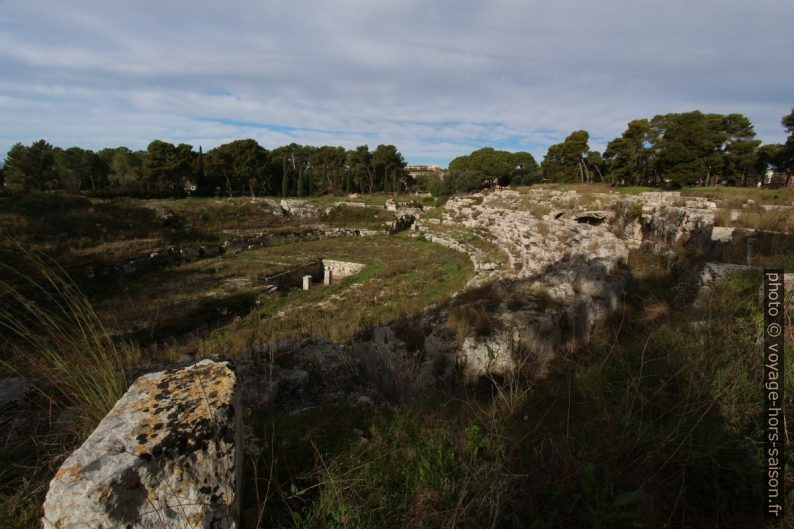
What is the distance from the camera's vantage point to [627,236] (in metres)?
13.5

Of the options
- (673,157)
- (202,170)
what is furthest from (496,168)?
(202,170)

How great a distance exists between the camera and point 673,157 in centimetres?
2739

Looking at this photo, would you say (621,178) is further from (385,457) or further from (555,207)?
(385,457)

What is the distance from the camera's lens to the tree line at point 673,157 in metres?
27.5

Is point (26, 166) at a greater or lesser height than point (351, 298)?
greater

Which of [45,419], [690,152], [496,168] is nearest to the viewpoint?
[45,419]

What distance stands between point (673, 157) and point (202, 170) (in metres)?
46.9

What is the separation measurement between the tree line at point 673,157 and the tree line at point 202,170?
12036 mm

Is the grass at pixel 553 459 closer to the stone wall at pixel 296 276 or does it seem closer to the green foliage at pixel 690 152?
the stone wall at pixel 296 276

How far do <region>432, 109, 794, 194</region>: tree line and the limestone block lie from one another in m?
31.4

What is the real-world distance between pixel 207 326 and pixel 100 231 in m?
17.2

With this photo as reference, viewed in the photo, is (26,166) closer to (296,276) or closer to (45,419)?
(296,276)

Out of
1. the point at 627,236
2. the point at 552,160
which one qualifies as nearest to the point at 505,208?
the point at 627,236

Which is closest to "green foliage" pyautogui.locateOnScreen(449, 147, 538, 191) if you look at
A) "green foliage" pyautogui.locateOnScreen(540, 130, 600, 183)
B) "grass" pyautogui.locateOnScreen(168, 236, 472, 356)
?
"green foliage" pyautogui.locateOnScreen(540, 130, 600, 183)
